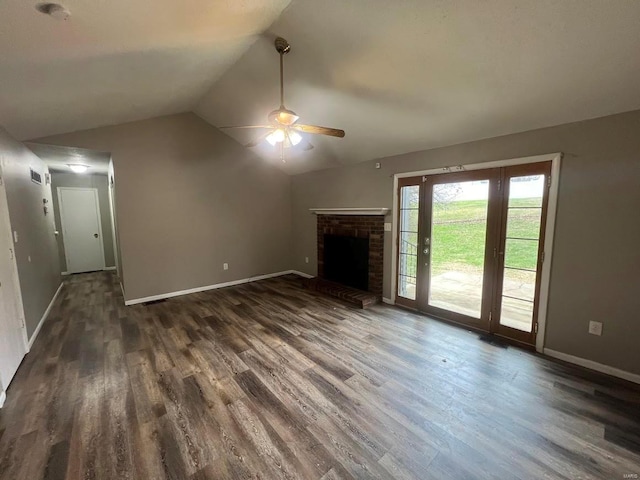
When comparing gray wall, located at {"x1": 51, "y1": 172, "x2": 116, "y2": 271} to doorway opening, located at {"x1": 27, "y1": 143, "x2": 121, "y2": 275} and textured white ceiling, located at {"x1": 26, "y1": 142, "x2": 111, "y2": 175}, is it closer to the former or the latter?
doorway opening, located at {"x1": 27, "y1": 143, "x2": 121, "y2": 275}

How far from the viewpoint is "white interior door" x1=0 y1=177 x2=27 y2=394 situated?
7.63 feet

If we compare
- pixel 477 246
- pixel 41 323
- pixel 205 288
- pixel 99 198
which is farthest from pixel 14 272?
pixel 477 246

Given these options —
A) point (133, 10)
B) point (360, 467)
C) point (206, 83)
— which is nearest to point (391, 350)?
point (360, 467)

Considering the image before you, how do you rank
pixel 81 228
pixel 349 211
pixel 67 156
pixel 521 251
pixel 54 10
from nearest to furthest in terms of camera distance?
pixel 54 10, pixel 521 251, pixel 67 156, pixel 349 211, pixel 81 228

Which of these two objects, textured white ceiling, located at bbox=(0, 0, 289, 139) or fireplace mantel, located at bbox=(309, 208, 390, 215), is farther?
fireplace mantel, located at bbox=(309, 208, 390, 215)

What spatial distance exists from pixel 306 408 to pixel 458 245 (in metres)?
2.71

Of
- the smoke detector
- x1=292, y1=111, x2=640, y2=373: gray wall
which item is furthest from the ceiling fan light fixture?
x1=292, y1=111, x2=640, y2=373: gray wall

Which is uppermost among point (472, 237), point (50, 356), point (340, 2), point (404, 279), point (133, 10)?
point (340, 2)

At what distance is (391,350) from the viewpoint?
2.88 metres

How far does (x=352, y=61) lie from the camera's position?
2.60 m

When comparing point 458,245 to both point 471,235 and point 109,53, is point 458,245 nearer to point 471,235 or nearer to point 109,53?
point 471,235

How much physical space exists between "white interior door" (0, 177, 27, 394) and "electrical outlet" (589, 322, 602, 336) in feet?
17.0

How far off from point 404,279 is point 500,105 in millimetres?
2526

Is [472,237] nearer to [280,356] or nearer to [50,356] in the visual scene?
[280,356]
